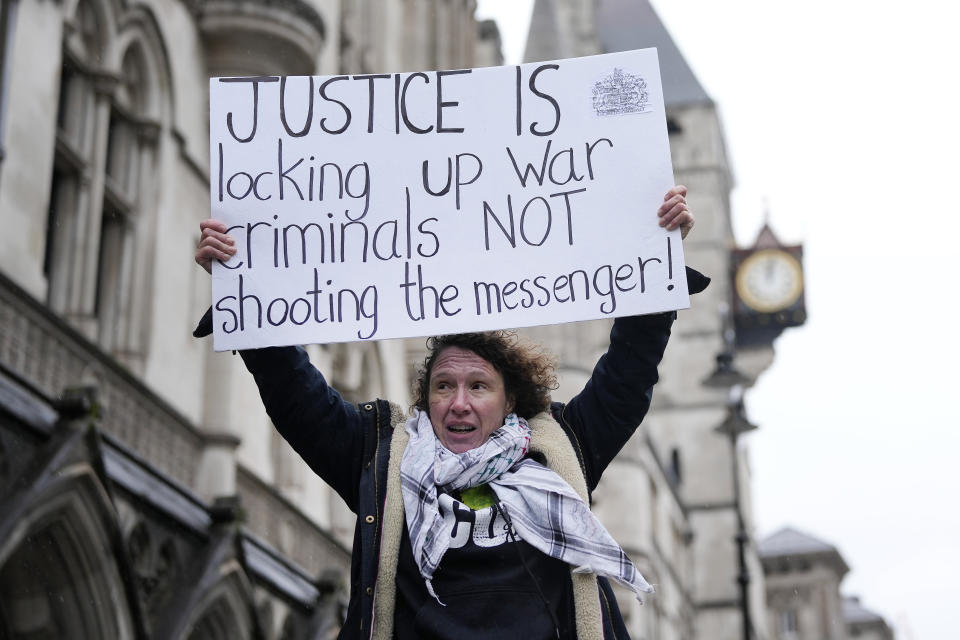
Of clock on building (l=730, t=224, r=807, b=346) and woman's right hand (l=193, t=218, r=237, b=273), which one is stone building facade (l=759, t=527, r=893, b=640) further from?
woman's right hand (l=193, t=218, r=237, b=273)

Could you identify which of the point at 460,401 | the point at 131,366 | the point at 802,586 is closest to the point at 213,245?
the point at 460,401

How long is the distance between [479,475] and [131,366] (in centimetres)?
1037

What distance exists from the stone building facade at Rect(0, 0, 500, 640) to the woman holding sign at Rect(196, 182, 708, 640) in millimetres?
5743

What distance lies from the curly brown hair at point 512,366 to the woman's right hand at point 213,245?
606 mm

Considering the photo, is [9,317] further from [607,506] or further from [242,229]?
[607,506]

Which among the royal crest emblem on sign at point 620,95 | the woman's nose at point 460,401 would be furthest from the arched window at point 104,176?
the woman's nose at point 460,401

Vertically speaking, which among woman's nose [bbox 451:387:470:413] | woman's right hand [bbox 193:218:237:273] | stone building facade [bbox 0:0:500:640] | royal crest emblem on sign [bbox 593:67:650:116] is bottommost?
woman's nose [bbox 451:387:470:413]

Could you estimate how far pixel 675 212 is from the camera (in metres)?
4.29

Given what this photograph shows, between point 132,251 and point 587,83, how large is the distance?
10.3 m

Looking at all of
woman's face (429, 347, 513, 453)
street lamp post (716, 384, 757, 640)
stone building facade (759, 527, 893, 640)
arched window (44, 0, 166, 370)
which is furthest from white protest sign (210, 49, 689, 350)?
stone building facade (759, 527, 893, 640)

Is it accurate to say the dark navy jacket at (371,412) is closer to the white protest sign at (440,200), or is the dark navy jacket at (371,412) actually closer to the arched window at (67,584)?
the white protest sign at (440,200)

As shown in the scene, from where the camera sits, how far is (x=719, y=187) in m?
55.7

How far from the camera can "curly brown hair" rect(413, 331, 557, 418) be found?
420 centimetres

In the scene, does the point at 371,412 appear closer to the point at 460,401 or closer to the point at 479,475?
the point at 460,401
